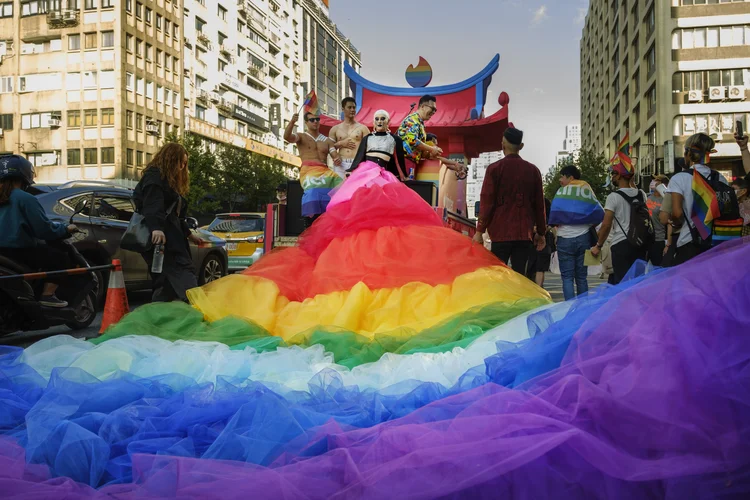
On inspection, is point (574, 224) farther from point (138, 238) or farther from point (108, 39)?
point (108, 39)

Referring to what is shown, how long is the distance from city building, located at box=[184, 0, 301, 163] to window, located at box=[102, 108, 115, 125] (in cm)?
647

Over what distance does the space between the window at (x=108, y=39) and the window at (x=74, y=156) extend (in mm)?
7810

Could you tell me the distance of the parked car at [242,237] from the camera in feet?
51.2

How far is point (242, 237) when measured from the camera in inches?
619

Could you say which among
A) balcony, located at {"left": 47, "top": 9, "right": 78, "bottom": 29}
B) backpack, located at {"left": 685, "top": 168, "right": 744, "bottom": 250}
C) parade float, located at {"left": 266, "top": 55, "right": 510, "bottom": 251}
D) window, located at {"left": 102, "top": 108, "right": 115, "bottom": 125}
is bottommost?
backpack, located at {"left": 685, "top": 168, "right": 744, "bottom": 250}

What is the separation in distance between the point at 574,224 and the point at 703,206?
191cm

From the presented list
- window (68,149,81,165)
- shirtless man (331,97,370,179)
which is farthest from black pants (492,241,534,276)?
window (68,149,81,165)

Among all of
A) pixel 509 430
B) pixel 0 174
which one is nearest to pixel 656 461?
pixel 509 430

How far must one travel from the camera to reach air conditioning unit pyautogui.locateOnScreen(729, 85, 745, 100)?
132 feet

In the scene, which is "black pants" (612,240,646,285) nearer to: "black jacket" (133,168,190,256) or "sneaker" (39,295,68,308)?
"black jacket" (133,168,190,256)

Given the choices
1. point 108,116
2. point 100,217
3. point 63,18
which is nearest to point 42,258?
point 100,217

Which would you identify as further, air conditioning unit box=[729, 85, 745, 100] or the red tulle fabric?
air conditioning unit box=[729, 85, 745, 100]

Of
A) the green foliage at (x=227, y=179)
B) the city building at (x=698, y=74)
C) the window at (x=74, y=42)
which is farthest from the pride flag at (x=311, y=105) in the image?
the window at (x=74, y=42)

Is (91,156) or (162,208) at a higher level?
(91,156)
